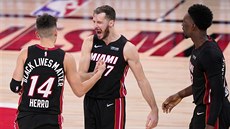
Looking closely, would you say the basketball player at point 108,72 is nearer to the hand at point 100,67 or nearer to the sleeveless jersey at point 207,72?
the hand at point 100,67

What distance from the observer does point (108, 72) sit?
5844mm

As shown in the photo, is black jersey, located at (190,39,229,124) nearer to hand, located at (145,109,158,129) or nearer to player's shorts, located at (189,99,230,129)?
player's shorts, located at (189,99,230,129)

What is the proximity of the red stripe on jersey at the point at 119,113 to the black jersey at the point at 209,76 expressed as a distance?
36.6 inches

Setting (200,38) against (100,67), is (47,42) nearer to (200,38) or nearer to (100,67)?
(100,67)

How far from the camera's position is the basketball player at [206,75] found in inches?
193

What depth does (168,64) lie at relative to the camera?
10.3 meters

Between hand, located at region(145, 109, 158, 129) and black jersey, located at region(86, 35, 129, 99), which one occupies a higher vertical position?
black jersey, located at region(86, 35, 129, 99)

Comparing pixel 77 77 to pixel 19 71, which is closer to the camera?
pixel 19 71

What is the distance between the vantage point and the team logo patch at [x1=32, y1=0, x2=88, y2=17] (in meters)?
13.6

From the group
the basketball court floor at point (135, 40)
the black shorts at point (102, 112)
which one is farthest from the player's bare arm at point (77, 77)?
the basketball court floor at point (135, 40)

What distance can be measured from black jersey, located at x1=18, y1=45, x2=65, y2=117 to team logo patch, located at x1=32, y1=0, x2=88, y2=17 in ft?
27.3

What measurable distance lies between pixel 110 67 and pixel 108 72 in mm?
49

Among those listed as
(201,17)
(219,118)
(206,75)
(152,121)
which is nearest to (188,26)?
(201,17)

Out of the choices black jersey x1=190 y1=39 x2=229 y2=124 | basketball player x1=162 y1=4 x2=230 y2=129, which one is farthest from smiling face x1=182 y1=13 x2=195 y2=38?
black jersey x1=190 y1=39 x2=229 y2=124
